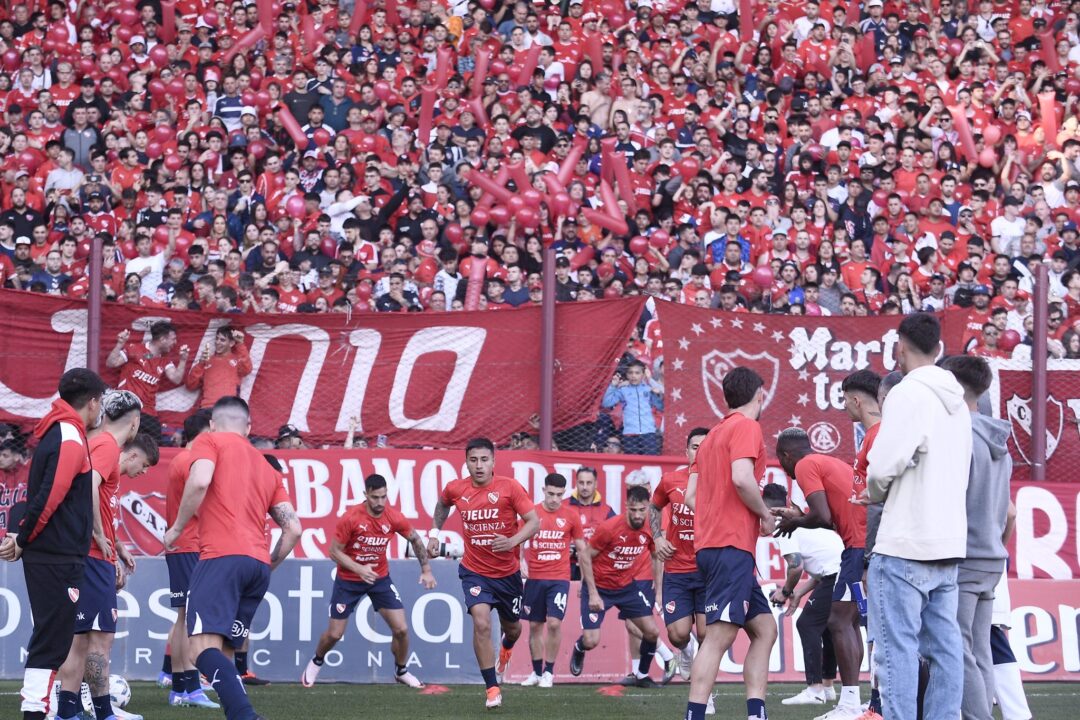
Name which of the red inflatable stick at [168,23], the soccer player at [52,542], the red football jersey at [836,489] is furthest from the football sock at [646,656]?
the red inflatable stick at [168,23]

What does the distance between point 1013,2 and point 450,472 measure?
589 inches

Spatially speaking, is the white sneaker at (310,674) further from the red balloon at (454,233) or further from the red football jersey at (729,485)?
the red balloon at (454,233)

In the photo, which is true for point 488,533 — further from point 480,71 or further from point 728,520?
point 480,71

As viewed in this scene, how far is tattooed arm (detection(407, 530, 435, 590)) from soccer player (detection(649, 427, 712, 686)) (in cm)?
Result: 187

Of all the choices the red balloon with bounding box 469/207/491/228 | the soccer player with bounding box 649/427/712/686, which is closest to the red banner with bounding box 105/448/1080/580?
the soccer player with bounding box 649/427/712/686

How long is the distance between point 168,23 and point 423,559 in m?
12.8

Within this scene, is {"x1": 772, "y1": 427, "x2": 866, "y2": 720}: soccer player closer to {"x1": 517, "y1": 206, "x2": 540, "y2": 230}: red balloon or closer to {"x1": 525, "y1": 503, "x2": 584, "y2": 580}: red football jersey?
{"x1": 525, "y1": 503, "x2": 584, "y2": 580}: red football jersey

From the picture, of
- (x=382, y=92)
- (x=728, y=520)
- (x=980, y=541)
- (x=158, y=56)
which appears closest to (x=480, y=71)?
(x=382, y=92)

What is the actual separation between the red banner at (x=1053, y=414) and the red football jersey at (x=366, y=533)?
20.0ft

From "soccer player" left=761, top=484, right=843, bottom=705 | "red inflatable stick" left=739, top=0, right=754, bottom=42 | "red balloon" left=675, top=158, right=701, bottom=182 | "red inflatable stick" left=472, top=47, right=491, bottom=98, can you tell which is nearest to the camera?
"soccer player" left=761, top=484, right=843, bottom=705

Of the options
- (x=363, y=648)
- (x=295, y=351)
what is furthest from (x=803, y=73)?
(x=363, y=648)

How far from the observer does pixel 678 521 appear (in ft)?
38.6

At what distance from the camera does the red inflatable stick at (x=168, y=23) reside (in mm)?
22281

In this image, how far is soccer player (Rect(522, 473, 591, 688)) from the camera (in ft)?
43.5
